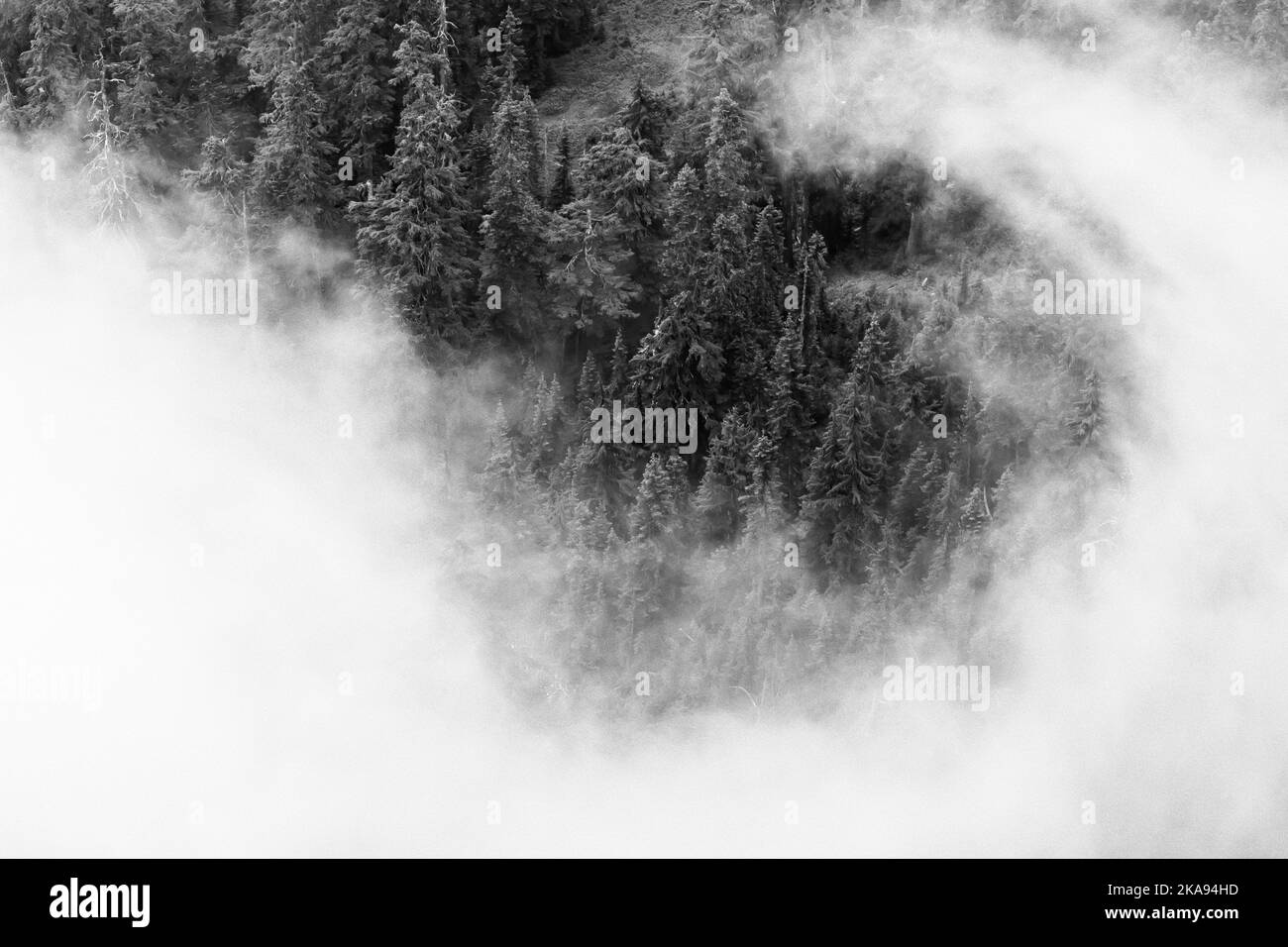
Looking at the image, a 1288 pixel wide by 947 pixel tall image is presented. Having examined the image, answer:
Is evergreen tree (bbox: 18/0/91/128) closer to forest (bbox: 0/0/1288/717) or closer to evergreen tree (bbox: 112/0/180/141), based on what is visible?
forest (bbox: 0/0/1288/717)

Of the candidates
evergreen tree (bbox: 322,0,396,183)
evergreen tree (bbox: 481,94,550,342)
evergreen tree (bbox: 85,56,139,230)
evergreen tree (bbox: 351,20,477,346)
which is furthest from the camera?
evergreen tree (bbox: 85,56,139,230)

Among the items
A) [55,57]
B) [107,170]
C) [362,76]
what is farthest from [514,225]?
→ [55,57]

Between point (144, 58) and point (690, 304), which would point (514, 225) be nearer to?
point (690, 304)

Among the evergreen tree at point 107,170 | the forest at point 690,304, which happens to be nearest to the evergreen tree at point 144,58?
the forest at point 690,304

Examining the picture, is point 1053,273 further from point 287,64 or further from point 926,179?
point 287,64

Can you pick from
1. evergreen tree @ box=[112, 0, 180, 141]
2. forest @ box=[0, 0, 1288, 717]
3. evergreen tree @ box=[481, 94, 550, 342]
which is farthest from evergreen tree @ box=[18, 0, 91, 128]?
evergreen tree @ box=[481, 94, 550, 342]

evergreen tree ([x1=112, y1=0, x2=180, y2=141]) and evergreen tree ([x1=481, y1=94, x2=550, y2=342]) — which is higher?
evergreen tree ([x1=112, y1=0, x2=180, y2=141])

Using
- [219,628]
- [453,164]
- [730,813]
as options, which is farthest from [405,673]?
[453,164]
